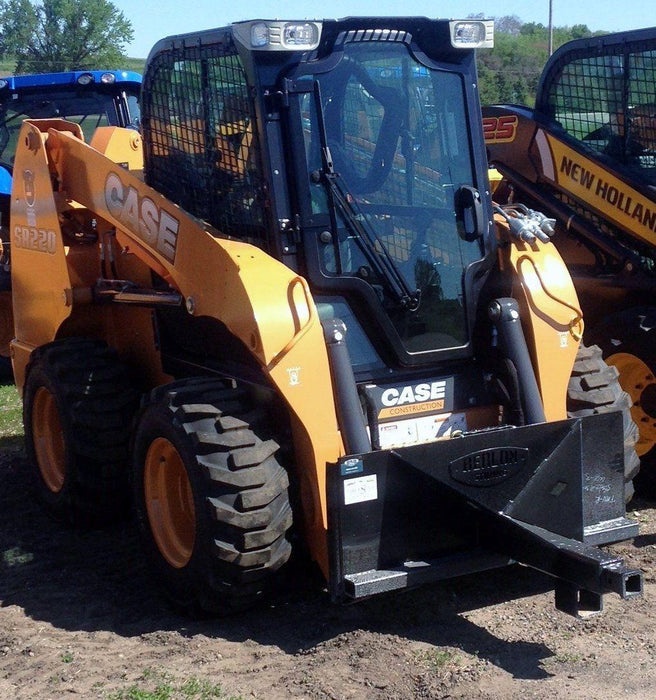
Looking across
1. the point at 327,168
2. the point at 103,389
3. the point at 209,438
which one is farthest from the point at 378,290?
the point at 103,389

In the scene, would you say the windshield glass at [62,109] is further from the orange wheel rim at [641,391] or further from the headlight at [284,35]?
the headlight at [284,35]

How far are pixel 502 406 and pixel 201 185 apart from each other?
5.73 feet

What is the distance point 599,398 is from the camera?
16.8ft

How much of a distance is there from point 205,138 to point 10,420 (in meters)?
4.14

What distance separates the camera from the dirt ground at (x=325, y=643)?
405 centimetres

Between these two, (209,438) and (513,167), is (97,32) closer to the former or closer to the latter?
(513,167)

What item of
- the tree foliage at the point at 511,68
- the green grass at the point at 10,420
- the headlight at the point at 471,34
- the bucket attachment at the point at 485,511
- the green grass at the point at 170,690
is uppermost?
the tree foliage at the point at 511,68

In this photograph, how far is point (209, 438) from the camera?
14.5 feet

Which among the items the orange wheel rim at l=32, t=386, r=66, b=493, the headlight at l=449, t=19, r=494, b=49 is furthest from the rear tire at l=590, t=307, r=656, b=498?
the orange wheel rim at l=32, t=386, r=66, b=493

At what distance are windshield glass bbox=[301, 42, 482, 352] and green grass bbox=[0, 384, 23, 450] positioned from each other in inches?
154

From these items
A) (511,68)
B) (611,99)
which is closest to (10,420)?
(611,99)

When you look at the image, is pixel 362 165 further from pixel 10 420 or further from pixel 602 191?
pixel 10 420

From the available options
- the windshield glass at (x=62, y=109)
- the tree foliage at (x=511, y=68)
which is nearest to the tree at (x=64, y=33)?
the tree foliage at (x=511, y=68)

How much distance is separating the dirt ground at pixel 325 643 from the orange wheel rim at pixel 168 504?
0.27 metres
